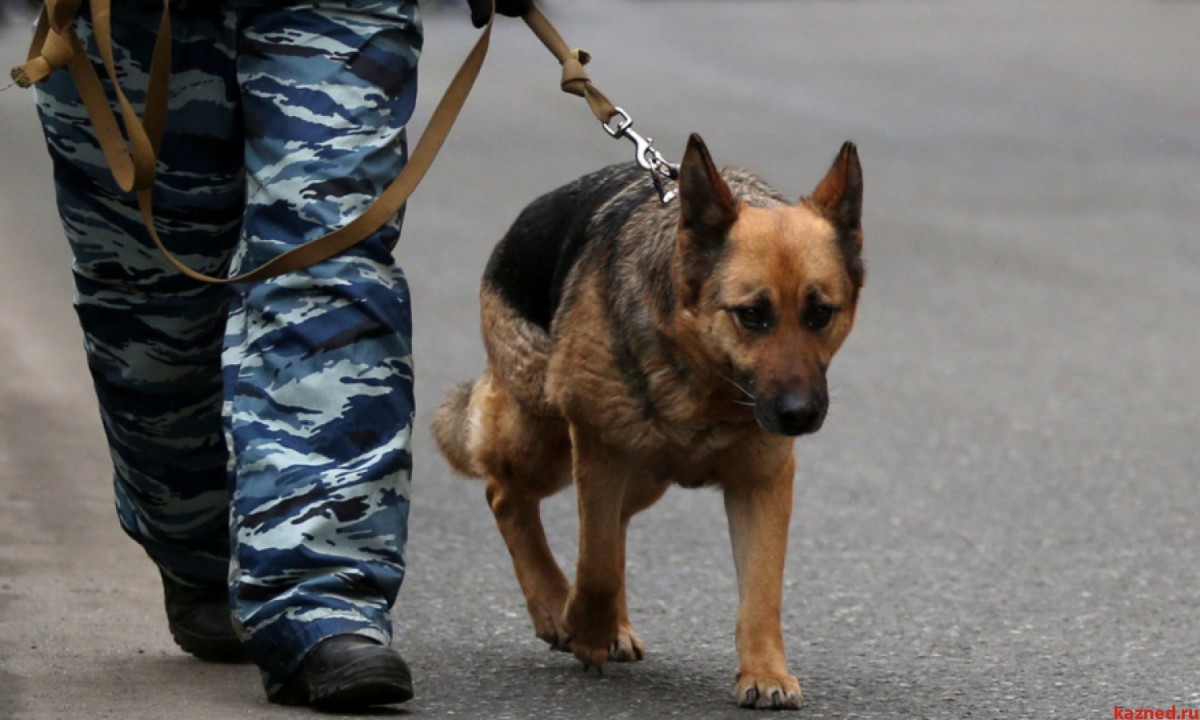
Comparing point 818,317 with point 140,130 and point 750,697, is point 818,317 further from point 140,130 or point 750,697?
point 140,130

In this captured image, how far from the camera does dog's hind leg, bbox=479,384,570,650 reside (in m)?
5.39

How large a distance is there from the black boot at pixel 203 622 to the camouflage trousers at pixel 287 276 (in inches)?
22.6

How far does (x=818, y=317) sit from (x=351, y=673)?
1.24m

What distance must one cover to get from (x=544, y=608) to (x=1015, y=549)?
6.37ft

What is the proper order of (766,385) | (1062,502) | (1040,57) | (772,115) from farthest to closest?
(1040,57) → (772,115) → (1062,502) → (766,385)

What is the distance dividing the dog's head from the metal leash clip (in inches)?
10.0

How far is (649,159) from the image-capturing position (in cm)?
514

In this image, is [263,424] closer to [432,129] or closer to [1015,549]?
[432,129]

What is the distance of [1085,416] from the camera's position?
8.76m

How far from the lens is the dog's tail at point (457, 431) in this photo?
5.76 m

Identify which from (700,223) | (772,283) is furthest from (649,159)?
(772,283)

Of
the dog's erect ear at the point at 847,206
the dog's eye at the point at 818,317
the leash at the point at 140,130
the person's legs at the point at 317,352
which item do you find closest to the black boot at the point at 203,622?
the person's legs at the point at 317,352

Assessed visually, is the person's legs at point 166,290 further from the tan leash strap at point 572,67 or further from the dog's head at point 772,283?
the dog's head at point 772,283

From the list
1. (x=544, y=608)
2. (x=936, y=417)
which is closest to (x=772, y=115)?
(x=936, y=417)
